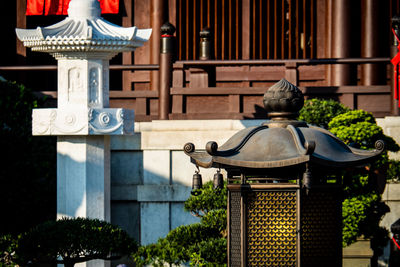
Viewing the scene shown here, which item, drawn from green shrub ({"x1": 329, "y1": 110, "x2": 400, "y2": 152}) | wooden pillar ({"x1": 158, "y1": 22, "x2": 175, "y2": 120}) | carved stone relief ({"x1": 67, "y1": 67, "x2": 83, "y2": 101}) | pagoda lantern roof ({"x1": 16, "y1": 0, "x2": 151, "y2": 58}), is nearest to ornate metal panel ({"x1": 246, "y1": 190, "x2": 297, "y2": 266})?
green shrub ({"x1": 329, "y1": 110, "x2": 400, "y2": 152})

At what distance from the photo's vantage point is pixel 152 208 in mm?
13766

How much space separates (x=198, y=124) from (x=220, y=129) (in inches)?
14.4

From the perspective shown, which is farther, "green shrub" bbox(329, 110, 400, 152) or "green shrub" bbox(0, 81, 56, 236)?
"green shrub" bbox(0, 81, 56, 236)

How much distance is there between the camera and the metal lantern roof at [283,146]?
7.27 meters

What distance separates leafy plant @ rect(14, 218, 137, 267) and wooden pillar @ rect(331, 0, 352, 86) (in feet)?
19.7

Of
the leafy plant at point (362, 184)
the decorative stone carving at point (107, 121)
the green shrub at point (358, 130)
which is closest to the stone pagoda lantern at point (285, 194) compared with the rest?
the leafy plant at point (362, 184)

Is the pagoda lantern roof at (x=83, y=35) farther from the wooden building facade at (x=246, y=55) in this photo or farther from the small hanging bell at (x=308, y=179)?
the small hanging bell at (x=308, y=179)

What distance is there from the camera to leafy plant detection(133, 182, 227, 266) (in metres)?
10.3

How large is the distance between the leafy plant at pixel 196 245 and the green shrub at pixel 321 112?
1.79 m

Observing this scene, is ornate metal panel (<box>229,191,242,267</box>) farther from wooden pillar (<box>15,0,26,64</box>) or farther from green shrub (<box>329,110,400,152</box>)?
wooden pillar (<box>15,0,26,64</box>)

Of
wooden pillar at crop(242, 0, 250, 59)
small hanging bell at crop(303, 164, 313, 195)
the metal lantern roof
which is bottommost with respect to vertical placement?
small hanging bell at crop(303, 164, 313, 195)

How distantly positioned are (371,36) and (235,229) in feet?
27.6

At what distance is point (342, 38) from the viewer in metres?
15.0

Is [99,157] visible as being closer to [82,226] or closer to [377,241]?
[82,226]
